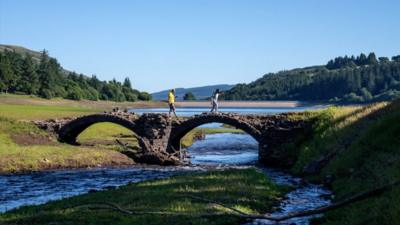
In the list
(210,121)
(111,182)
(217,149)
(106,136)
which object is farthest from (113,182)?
(106,136)

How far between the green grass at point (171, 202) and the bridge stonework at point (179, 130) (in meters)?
21.3

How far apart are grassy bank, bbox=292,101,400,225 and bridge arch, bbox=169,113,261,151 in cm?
702

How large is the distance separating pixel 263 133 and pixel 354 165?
2460cm

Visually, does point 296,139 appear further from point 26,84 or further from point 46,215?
point 26,84

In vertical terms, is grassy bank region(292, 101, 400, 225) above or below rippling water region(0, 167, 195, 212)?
above

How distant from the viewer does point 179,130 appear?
204ft

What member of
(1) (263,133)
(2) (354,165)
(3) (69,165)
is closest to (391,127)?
(2) (354,165)

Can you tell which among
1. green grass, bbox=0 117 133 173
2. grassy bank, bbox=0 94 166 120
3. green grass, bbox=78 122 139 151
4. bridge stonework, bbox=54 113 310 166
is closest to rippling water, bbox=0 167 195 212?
green grass, bbox=0 117 133 173

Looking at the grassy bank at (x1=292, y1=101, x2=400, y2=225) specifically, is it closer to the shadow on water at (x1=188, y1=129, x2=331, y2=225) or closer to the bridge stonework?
the shadow on water at (x1=188, y1=129, x2=331, y2=225)

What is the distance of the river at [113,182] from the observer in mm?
28797

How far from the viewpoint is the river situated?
28797 mm

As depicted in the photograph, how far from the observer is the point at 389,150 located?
29906 mm

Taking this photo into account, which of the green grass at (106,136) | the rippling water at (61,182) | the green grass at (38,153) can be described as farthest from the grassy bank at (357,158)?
the green grass at (106,136)

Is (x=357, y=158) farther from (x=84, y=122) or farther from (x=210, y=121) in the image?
(x=84, y=122)
